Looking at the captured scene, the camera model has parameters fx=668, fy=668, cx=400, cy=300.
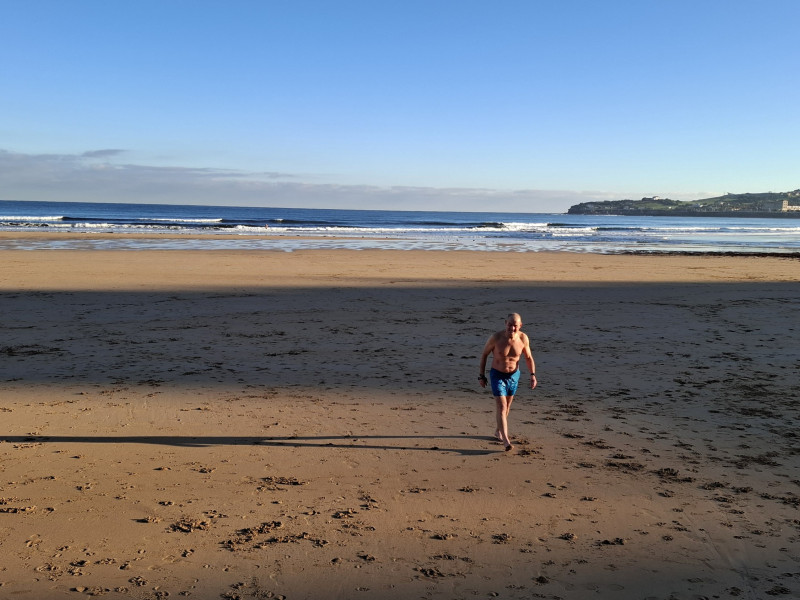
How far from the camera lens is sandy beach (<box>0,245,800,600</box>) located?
3.78 metres

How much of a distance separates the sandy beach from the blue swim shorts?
504 millimetres

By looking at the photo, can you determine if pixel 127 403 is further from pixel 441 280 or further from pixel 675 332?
pixel 441 280

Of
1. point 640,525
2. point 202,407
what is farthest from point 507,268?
point 640,525

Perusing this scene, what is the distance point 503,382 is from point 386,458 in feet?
4.00

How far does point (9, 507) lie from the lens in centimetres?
441

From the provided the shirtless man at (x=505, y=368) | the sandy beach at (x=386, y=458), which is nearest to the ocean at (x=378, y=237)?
the sandy beach at (x=386, y=458)

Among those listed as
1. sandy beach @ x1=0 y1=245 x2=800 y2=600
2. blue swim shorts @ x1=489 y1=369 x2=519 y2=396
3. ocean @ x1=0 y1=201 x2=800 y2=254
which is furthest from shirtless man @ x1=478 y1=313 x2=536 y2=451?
ocean @ x1=0 y1=201 x2=800 y2=254

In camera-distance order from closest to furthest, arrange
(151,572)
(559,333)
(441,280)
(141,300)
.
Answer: (151,572) < (559,333) < (141,300) < (441,280)

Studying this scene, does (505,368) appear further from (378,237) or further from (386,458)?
(378,237)

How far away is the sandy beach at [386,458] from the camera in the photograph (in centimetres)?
378

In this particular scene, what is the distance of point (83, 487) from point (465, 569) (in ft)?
9.27

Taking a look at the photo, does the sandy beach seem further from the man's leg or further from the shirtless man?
the shirtless man

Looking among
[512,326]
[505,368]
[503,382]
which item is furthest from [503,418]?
[512,326]

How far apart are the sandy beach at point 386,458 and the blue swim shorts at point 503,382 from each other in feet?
1.65
